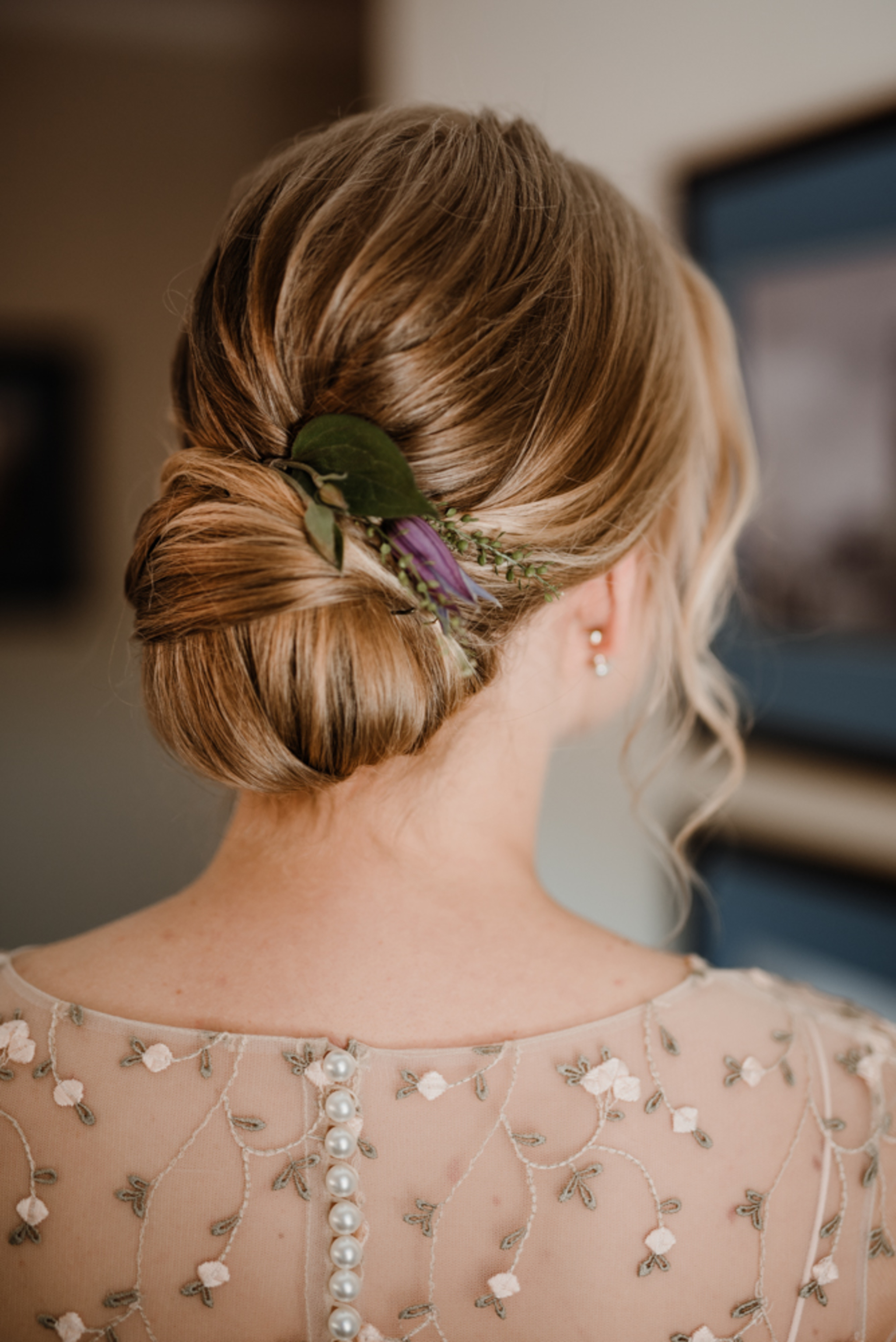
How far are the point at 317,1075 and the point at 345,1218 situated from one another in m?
0.08

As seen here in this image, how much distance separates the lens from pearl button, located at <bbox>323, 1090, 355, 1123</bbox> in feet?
1.91

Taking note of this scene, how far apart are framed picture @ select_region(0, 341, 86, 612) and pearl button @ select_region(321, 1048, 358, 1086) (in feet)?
8.60

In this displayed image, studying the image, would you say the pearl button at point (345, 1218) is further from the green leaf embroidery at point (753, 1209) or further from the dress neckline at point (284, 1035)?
the green leaf embroidery at point (753, 1209)

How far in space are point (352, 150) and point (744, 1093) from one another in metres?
0.67

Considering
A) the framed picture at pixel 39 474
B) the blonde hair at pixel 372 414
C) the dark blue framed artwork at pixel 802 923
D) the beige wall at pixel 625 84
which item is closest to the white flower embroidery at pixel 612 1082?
the blonde hair at pixel 372 414

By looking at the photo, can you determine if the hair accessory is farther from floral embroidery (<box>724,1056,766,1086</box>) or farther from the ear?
floral embroidery (<box>724,1056,766,1086</box>)

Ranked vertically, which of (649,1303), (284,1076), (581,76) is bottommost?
(649,1303)

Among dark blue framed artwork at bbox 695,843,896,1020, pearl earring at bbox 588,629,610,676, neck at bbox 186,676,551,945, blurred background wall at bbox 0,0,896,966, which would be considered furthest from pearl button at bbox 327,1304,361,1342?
blurred background wall at bbox 0,0,896,966

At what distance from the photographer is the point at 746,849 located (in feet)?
4.59

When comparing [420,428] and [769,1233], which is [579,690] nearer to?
[420,428]

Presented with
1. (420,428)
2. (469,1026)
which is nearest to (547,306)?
(420,428)

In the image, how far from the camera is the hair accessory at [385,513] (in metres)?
0.57

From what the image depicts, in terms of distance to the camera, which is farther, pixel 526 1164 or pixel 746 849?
pixel 746 849

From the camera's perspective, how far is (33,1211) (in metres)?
0.60
